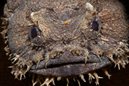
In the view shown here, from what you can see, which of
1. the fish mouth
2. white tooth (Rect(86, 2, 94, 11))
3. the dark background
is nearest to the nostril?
the fish mouth

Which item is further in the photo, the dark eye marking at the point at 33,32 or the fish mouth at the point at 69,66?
the dark eye marking at the point at 33,32

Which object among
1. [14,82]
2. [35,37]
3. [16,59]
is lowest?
[14,82]

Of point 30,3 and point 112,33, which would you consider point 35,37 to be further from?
point 112,33

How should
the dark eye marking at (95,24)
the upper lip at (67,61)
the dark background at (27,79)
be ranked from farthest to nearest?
the dark background at (27,79) < the dark eye marking at (95,24) < the upper lip at (67,61)

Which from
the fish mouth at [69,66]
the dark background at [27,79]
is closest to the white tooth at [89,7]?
the fish mouth at [69,66]

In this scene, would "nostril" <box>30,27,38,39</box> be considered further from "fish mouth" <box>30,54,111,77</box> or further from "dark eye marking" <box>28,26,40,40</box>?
"fish mouth" <box>30,54,111,77</box>

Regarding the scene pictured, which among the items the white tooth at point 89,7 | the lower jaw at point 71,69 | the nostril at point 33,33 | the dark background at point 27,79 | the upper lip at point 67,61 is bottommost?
the dark background at point 27,79

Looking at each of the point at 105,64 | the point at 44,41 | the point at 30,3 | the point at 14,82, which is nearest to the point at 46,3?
the point at 30,3

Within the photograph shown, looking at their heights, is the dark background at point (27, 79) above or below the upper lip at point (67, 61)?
below

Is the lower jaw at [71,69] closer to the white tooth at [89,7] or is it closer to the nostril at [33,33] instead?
the nostril at [33,33]
